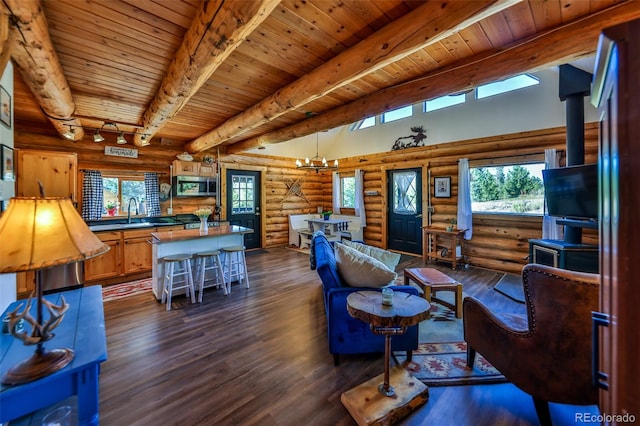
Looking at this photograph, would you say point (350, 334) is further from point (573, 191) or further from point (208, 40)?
point (573, 191)

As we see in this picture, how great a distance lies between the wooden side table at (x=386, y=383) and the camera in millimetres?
1681

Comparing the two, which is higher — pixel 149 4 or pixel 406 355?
pixel 149 4

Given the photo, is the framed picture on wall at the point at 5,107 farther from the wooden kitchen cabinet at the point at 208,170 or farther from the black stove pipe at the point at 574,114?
the black stove pipe at the point at 574,114

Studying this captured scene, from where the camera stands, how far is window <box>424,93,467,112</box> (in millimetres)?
5488

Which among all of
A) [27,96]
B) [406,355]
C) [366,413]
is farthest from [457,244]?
[27,96]

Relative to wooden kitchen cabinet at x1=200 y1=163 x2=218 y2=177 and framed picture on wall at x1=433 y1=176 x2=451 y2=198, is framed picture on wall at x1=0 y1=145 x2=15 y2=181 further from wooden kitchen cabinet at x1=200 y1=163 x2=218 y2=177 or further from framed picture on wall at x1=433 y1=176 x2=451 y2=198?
framed picture on wall at x1=433 y1=176 x2=451 y2=198

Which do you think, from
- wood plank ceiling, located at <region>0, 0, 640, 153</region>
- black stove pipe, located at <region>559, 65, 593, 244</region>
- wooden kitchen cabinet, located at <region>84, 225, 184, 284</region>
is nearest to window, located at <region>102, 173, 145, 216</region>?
wooden kitchen cabinet, located at <region>84, 225, 184, 284</region>

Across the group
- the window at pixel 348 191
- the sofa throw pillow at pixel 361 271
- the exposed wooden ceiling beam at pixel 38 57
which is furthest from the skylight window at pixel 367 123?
the exposed wooden ceiling beam at pixel 38 57

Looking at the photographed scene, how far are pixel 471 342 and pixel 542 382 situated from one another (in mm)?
527

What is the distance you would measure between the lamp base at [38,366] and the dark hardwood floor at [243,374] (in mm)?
876

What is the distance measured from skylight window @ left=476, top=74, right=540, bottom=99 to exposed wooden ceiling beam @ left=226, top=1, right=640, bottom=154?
8.54 feet

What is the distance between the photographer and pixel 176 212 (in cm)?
578

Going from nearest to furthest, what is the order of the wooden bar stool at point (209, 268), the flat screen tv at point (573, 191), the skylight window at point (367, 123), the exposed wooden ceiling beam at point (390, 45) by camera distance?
the exposed wooden ceiling beam at point (390, 45), the flat screen tv at point (573, 191), the wooden bar stool at point (209, 268), the skylight window at point (367, 123)

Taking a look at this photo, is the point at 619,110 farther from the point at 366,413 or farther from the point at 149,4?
the point at 149,4
